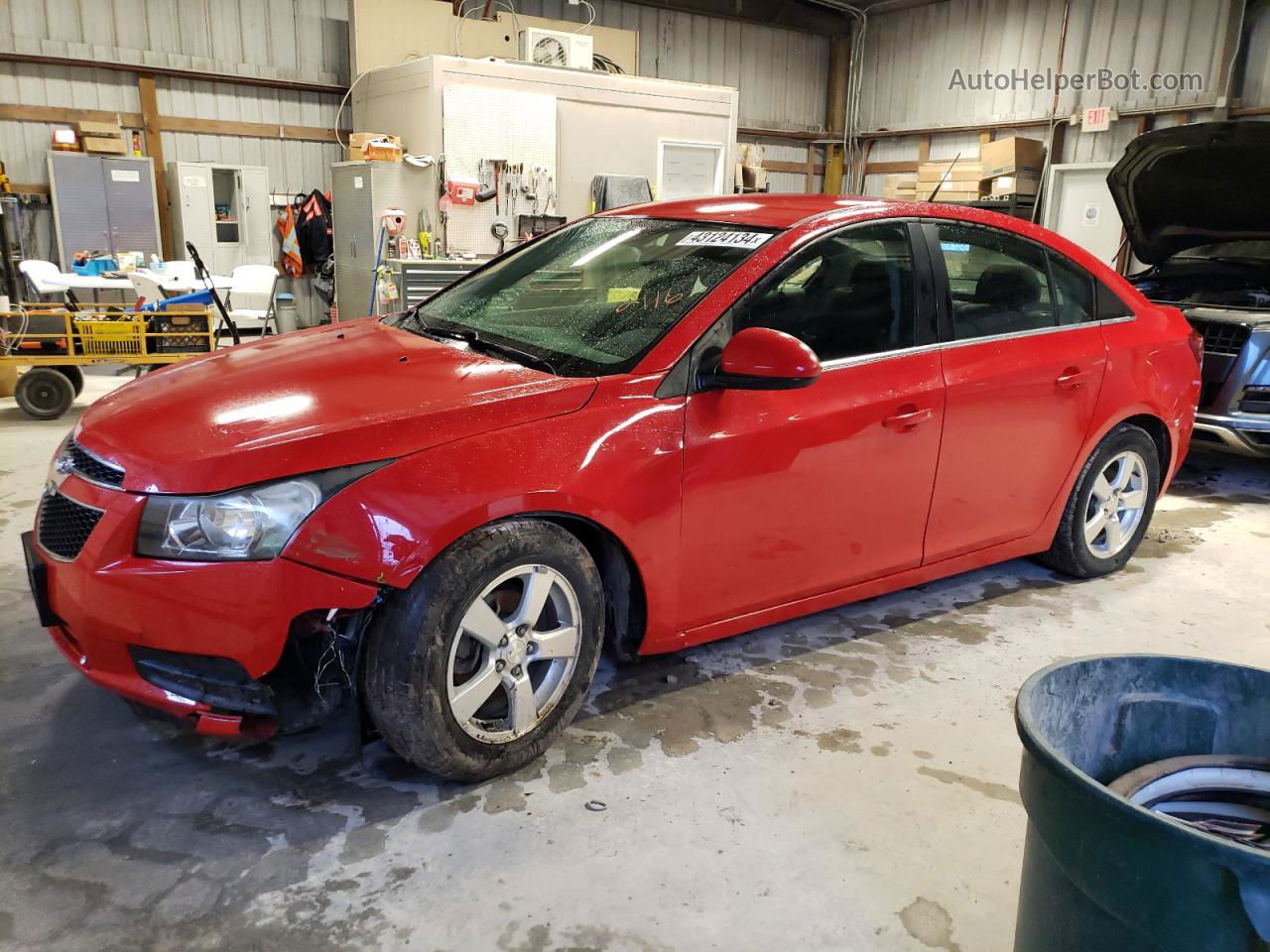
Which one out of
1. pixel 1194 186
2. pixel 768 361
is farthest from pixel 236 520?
pixel 1194 186

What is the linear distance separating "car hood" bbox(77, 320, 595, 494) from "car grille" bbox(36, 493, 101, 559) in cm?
13

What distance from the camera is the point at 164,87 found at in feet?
33.1

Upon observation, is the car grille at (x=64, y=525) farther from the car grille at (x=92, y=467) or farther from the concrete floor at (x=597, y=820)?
the concrete floor at (x=597, y=820)

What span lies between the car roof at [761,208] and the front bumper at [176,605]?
1510mm

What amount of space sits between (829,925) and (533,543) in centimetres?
95

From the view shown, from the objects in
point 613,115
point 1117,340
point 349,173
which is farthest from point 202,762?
point 613,115

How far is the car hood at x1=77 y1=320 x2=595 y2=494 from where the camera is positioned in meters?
1.89

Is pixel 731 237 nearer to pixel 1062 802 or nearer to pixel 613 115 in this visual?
pixel 1062 802

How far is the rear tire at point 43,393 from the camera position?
5.84 meters

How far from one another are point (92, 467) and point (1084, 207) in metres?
11.5

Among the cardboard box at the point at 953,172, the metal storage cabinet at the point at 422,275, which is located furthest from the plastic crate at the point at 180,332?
the cardboard box at the point at 953,172

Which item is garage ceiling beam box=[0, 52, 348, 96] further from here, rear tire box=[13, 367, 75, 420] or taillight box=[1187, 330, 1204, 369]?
taillight box=[1187, 330, 1204, 369]

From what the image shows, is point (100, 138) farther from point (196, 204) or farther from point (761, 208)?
point (761, 208)

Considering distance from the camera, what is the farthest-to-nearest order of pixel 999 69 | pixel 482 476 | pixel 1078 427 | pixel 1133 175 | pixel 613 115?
pixel 999 69 → pixel 613 115 → pixel 1133 175 → pixel 1078 427 → pixel 482 476
